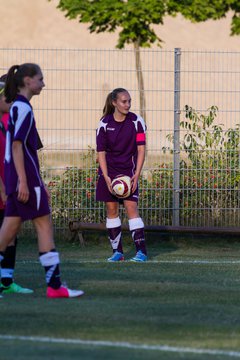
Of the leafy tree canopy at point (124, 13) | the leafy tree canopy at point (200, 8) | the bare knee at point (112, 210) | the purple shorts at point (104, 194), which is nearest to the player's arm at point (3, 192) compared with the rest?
Answer: the purple shorts at point (104, 194)

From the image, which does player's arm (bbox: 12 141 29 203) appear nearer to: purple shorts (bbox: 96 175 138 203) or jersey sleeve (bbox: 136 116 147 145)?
jersey sleeve (bbox: 136 116 147 145)

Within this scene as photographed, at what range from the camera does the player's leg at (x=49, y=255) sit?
861 centimetres

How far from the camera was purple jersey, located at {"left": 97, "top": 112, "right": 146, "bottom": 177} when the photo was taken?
38.7 ft

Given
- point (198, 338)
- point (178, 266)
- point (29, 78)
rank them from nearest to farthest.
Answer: point (198, 338), point (29, 78), point (178, 266)

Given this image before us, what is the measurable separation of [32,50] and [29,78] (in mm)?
5273

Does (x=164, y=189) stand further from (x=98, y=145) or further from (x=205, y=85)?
(x=98, y=145)

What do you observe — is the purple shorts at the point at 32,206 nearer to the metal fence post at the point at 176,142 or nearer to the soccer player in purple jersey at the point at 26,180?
the soccer player in purple jersey at the point at 26,180

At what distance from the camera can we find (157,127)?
45.8 feet

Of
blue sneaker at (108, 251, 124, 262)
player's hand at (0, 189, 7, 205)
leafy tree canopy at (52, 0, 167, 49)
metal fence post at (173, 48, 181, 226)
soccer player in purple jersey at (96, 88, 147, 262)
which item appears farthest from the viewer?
leafy tree canopy at (52, 0, 167, 49)

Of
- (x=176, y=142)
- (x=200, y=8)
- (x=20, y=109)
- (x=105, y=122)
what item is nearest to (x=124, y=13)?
(x=200, y=8)

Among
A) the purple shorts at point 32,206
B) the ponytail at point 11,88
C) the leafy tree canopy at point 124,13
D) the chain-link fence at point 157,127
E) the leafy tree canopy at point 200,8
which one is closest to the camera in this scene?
the purple shorts at point 32,206

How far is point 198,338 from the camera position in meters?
7.01

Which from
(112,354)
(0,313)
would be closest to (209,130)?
(0,313)

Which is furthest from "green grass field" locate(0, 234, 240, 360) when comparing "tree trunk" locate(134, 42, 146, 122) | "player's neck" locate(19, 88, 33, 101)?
"tree trunk" locate(134, 42, 146, 122)
